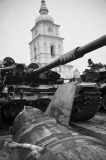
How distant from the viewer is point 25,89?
512cm

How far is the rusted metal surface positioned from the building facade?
130 ft

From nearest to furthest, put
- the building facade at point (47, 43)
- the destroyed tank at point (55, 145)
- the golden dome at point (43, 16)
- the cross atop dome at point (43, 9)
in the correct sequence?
the destroyed tank at point (55, 145) → the building facade at point (47, 43) → the golden dome at point (43, 16) → the cross atop dome at point (43, 9)

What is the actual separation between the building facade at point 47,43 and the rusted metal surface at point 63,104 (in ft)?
130

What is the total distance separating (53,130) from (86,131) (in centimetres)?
247

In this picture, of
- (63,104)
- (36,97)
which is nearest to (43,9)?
(36,97)

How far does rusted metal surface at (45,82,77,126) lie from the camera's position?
9.18ft

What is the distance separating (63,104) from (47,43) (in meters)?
42.9

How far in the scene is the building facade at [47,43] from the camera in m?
43.8

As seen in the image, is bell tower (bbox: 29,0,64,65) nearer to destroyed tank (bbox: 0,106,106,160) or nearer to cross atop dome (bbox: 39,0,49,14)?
cross atop dome (bbox: 39,0,49,14)

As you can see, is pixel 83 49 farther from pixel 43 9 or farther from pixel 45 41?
pixel 43 9

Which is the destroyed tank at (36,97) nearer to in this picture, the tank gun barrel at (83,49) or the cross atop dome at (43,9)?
the tank gun barrel at (83,49)

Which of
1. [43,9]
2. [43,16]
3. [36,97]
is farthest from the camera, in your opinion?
[43,9]

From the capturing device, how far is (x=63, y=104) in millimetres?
3045

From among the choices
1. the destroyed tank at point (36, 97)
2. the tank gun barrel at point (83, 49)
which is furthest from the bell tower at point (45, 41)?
the tank gun barrel at point (83, 49)
